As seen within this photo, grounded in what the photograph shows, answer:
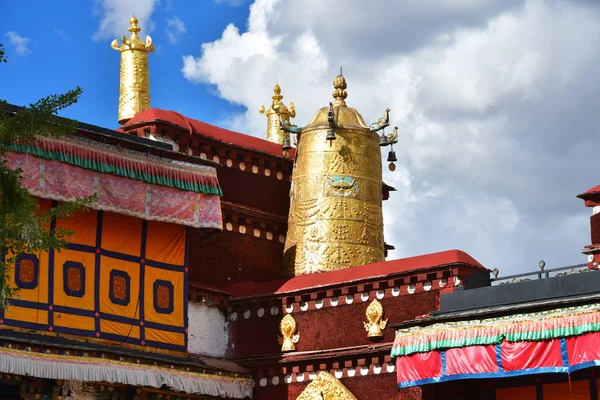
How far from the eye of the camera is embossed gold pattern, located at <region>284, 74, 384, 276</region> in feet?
68.9

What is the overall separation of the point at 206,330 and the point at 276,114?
7341 mm

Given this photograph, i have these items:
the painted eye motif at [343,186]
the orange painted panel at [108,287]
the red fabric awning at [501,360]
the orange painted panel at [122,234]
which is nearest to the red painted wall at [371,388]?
the red fabric awning at [501,360]

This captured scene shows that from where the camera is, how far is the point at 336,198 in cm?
2122

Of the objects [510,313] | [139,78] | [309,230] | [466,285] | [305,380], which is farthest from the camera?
[139,78]

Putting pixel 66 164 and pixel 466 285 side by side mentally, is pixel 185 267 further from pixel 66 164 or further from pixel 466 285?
pixel 466 285

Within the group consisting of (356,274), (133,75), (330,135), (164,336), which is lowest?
(164,336)

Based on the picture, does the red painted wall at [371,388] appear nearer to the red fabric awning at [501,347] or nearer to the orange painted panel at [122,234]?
the red fabric awning at [501,347]

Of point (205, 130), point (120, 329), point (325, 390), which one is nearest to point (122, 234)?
point (120, 329)

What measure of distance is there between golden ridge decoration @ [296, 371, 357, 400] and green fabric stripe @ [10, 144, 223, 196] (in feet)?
10.1

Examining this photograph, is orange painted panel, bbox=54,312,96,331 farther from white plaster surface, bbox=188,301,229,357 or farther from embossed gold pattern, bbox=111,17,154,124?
embossed gold pattern, bbox=111,17,154,124

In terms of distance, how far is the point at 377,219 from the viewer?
2150cm

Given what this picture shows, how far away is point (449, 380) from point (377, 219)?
4.56 metres

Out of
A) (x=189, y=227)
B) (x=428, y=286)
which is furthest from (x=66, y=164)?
(x=428, y=286)

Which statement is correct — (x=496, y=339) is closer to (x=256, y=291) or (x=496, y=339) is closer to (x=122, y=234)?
(x=256, y=291)
